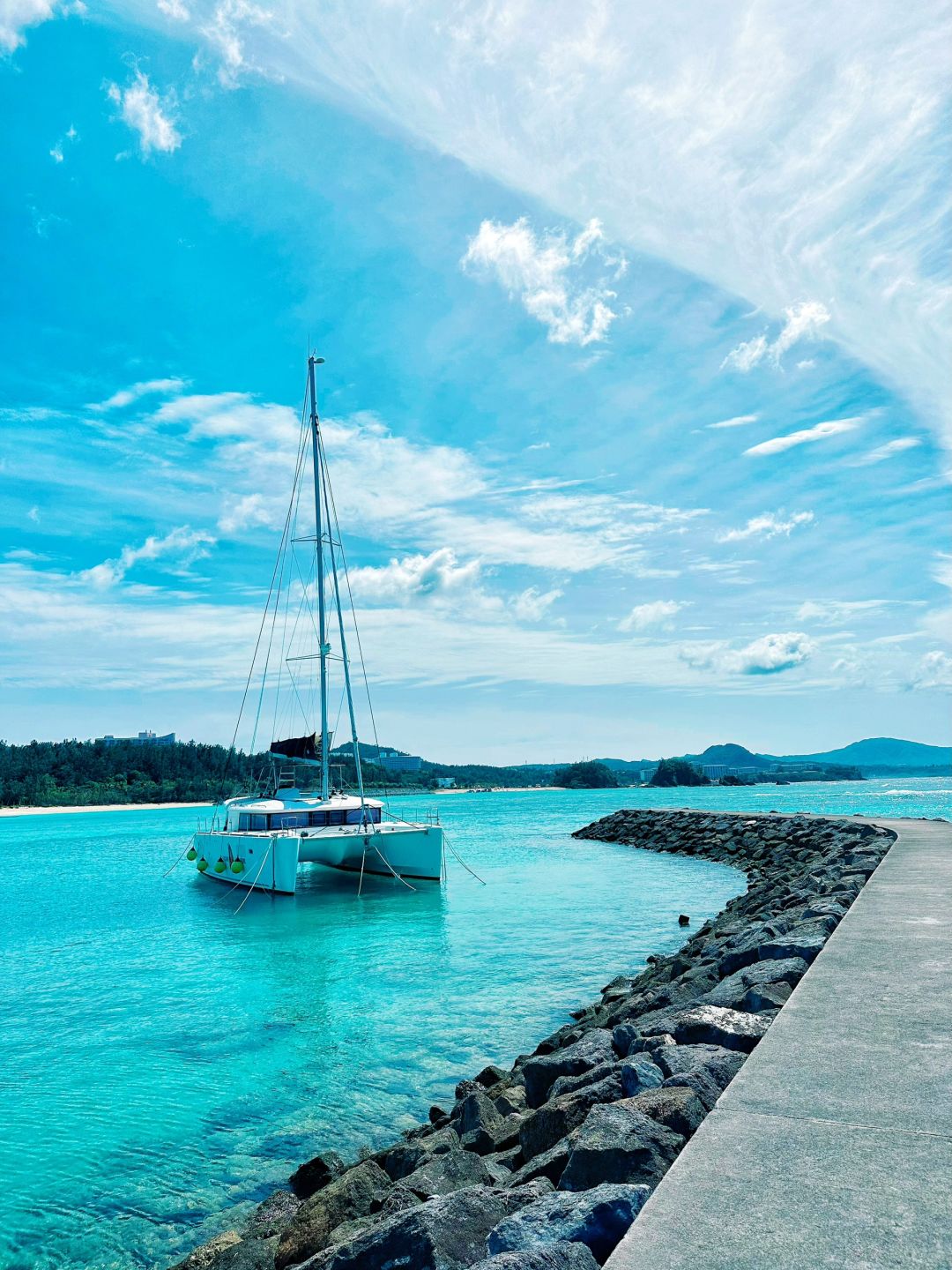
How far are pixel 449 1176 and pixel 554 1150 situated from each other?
0.97 m

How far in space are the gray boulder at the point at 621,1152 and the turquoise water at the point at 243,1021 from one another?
13.4 ft

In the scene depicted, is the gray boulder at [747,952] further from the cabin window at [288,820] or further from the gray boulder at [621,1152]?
the cabin window at [288,820]

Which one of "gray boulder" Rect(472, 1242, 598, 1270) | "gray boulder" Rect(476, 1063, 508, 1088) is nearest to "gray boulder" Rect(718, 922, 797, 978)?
"gray boulder" Rect(476, 1063, 508, 1088)

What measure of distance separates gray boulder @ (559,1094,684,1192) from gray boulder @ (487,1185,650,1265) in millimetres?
355

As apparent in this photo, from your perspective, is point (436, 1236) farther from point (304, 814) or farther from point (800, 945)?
point (304, 814)

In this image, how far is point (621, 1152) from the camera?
3801 millimetres

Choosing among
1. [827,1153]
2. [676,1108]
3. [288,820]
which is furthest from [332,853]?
[827,1153]

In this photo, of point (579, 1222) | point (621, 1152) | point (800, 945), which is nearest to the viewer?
point (579, 1222)

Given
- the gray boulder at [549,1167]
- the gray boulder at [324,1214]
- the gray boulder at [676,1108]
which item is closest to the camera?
the gray boulder at [676,1108]

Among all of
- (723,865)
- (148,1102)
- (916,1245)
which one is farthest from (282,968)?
(723,865)

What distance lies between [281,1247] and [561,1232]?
3.20 meters

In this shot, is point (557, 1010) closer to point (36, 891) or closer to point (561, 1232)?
point (561, 1232)

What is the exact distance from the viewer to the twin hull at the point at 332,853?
24.8 meters

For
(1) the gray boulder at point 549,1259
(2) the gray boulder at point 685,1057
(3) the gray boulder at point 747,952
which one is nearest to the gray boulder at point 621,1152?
(1) the gray boulder at point 549,1259
